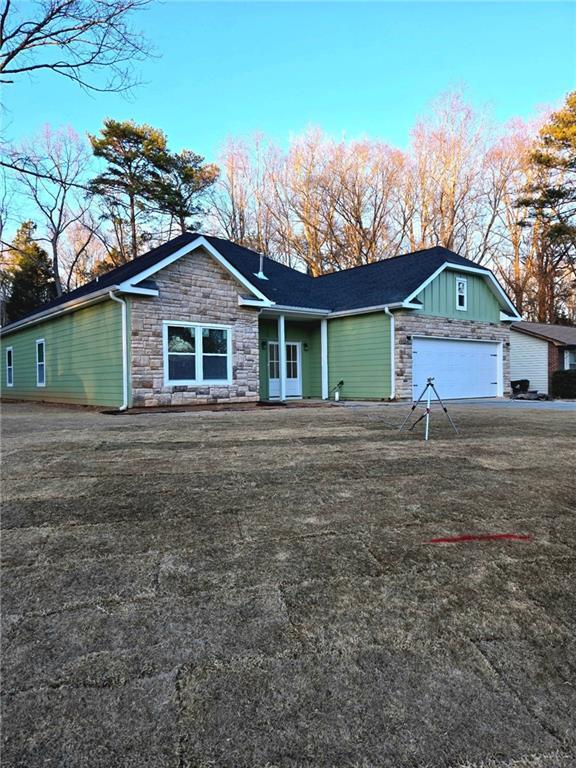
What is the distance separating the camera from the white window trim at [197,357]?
1079 centimetres

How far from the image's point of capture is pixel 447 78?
2327 centimetres

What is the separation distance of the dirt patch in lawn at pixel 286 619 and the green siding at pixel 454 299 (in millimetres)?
10772

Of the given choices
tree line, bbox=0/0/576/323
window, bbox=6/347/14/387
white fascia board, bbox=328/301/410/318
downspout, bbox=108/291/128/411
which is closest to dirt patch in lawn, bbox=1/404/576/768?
downspout, bbox=108/291/128/411

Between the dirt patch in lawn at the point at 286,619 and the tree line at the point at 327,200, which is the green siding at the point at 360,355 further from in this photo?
the tree line at the point at 327,200

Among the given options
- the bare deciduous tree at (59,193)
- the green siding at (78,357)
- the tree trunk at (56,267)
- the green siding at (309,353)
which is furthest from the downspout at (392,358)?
the tree trunk at (56,267)

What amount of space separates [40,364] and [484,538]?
15.6 meters

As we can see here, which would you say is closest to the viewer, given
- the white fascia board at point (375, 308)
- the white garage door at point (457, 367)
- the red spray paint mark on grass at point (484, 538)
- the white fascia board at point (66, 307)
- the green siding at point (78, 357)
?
the red spray paint mark on grass at point (484, 538)

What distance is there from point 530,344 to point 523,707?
2254 centimetres

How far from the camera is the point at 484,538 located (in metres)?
2.81

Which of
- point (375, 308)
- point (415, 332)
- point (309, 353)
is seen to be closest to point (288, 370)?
point (309, 353)

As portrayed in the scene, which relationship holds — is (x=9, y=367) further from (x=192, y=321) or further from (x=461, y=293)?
(x=461, y=293)

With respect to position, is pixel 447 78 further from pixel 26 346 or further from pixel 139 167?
pixel 26 346

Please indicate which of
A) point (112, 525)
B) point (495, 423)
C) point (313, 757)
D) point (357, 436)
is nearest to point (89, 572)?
point (112, 525)

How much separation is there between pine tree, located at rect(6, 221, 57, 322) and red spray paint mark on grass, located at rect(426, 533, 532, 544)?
97.8 feet
